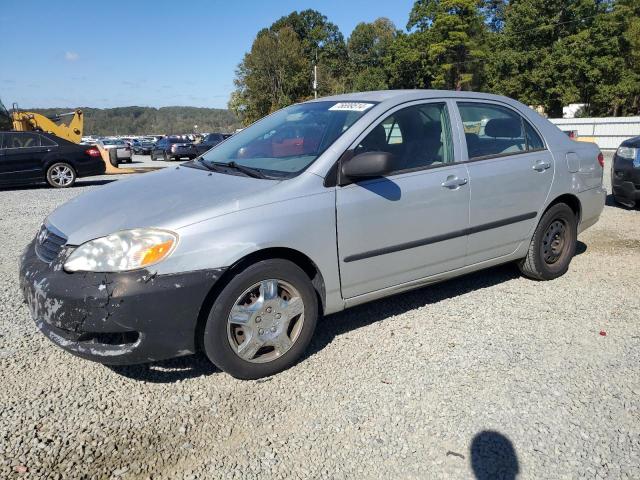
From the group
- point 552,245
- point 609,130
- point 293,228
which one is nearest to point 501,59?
point 609,130

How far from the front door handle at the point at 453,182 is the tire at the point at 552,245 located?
1.11m

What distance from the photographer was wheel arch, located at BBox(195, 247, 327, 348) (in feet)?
9.00

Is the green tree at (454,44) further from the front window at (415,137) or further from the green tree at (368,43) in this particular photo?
the front window at (415,137)

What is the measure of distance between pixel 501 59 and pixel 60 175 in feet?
133

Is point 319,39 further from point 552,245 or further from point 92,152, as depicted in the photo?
point 552,245

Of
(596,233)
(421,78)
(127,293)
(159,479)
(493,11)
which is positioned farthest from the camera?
(493,11)

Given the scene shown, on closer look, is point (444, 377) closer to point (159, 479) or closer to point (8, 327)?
point (159, 479)

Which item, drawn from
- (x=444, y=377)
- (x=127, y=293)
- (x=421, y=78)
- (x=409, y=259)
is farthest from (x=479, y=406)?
(x=421, y=78)

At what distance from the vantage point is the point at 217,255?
2670 mm

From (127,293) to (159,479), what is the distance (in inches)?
34.5

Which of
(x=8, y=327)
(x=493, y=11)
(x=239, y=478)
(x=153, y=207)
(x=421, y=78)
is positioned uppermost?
(x=493, y=11)

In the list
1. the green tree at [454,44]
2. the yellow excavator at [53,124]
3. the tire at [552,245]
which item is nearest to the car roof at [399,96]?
the tire at [552,245]

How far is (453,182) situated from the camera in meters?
3.61

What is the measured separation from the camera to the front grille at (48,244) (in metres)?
2.83
